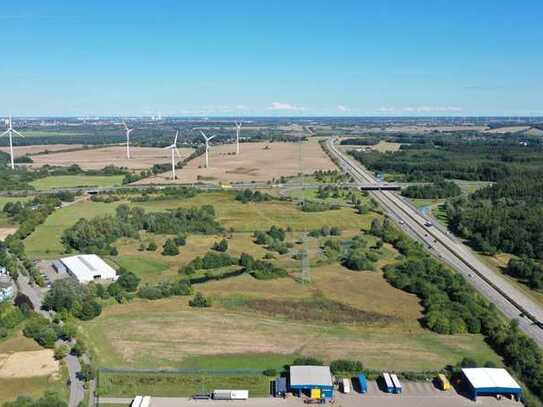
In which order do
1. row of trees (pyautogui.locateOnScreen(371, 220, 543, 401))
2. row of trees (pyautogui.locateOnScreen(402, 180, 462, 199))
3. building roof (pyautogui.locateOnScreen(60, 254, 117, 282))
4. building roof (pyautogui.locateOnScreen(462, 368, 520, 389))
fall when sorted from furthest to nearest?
row of trees (pyautogui.locateOnScreen(402, 180, 462, 199))
building roof (pyautogui.locateOnScreen(60, 254, 117, 282))
row of trees (pyautogui.locateOnScreen(371, 220, 543, 401))
building roof (pyautogui.locateOnScreen(462, 368, 520, 389))

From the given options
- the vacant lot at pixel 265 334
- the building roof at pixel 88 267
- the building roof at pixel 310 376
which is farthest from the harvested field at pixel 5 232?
the building roof at pixel 310 376

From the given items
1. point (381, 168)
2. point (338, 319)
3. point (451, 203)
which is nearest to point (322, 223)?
point (451, 203)

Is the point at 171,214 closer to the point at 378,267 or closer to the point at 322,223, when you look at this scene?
the point at 322,223

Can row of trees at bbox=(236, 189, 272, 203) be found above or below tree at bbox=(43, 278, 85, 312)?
above

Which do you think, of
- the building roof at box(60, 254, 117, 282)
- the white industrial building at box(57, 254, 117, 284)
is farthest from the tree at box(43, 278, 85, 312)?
the building roof at box(60, 254, 117, 282)

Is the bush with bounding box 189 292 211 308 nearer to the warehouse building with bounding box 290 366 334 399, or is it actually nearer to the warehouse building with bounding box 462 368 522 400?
the warehouse building with bounding box 290 366 334 399

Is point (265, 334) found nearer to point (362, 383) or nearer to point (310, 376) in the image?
point (310, 376)

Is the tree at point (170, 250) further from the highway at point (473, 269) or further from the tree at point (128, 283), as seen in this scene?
the highway at point (473, 269)
